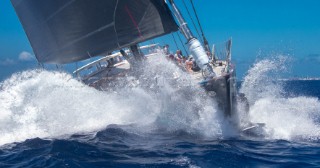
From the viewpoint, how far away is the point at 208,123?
370 inches

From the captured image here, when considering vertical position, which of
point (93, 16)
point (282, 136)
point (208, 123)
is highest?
point (93, 16)

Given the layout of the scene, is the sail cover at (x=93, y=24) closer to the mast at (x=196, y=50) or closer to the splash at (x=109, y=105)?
the mast at (x=196, y=50)

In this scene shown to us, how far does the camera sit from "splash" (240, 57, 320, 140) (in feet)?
33.2

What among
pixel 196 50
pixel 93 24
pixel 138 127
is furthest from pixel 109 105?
pixel 196 50

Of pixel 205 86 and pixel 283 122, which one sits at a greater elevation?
pixel 205 86

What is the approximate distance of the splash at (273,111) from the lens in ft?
33.2

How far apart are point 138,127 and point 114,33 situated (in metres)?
2.90

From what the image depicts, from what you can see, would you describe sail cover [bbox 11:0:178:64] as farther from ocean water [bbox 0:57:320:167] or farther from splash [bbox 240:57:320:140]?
splash [bbox 240:57:320:140]

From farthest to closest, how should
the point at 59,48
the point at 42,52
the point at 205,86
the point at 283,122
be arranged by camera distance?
the point at 42,52 → the point at 59,48 → the point at 283,122 → the point at 205,86

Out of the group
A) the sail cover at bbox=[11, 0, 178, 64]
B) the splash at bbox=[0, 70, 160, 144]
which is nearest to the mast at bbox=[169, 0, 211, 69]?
the sail cover at bbox=[11, 0, 178, 64]

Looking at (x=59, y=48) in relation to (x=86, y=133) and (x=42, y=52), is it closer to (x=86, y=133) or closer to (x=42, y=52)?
(x=42, y=52)

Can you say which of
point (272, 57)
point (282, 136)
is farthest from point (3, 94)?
point (272, 57)

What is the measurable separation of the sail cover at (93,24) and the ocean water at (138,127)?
3.36 feet

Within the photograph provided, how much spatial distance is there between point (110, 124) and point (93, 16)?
3.31 meters
